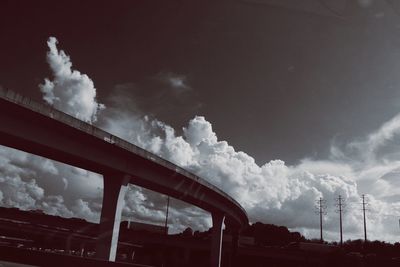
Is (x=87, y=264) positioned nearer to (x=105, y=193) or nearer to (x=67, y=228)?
(x=105, y=193)

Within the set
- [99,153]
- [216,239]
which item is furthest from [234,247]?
[99,153]

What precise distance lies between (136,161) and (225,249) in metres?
67.5

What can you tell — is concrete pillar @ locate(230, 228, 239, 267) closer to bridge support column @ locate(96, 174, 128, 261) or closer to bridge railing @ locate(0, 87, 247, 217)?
bridge railing @ locate(0, 87, 247, 217)

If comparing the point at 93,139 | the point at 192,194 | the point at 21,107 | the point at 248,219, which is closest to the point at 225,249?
the point at 248,219

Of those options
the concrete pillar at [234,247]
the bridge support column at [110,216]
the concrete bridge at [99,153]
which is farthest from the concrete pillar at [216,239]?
the bridge support column at [110,216]

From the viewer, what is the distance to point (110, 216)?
27.6 m

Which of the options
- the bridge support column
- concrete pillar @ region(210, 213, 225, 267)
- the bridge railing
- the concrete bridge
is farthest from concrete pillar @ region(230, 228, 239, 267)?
the bridge support column

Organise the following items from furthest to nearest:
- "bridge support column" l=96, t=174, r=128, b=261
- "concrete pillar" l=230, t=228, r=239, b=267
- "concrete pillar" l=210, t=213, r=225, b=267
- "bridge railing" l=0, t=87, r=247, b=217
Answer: "concrete pillar" l=230, t=228, r=239, b=267
"concrete pillar" l=210, t=213, r=225, b=267
"bridge support column" l=96, t=174, r=128, b=261
"bridge railing" l=0, t=87, r=247, b=217

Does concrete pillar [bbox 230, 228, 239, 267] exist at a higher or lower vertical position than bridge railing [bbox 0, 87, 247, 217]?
lower

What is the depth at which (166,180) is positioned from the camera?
33.8 meters

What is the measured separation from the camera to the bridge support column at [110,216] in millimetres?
27000

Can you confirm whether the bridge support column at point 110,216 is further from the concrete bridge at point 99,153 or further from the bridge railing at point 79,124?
the bridge railing at point 79,124

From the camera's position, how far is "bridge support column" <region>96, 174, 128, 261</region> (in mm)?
27000

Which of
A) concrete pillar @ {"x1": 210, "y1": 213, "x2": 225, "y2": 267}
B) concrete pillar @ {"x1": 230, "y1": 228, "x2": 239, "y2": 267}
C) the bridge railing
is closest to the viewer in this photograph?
the bridge railing
